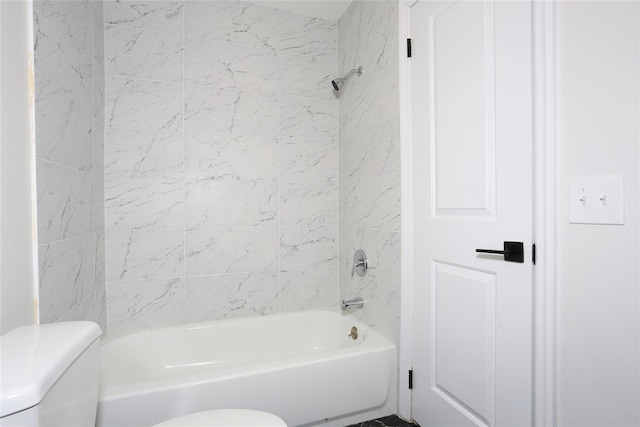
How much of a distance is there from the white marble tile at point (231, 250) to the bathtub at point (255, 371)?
1.15 ft

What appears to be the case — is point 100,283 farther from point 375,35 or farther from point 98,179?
point 375,35

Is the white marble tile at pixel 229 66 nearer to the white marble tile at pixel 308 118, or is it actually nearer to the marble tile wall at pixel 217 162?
the marble tile wall at pixel 217 162

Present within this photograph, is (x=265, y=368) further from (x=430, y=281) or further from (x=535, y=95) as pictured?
(x=535, y=95)

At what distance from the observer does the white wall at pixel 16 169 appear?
974 mm

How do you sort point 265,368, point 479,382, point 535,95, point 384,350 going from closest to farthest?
point 535,95 < point 479,382 < point 265,368 < point 384,350

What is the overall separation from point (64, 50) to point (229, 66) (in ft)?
3.11

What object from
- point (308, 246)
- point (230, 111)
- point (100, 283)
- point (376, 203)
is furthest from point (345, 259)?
point (100, 283)

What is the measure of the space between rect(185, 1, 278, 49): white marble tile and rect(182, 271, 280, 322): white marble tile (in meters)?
1.60

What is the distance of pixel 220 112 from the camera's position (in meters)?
2.09

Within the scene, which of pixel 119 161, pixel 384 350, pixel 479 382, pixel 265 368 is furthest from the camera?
pixel 119 161

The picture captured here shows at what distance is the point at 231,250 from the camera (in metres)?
2.13

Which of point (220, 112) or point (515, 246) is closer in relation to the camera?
point (515, 246)

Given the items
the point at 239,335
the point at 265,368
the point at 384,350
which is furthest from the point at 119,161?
the point at 384,350

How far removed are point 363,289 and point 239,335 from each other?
0.87 m
